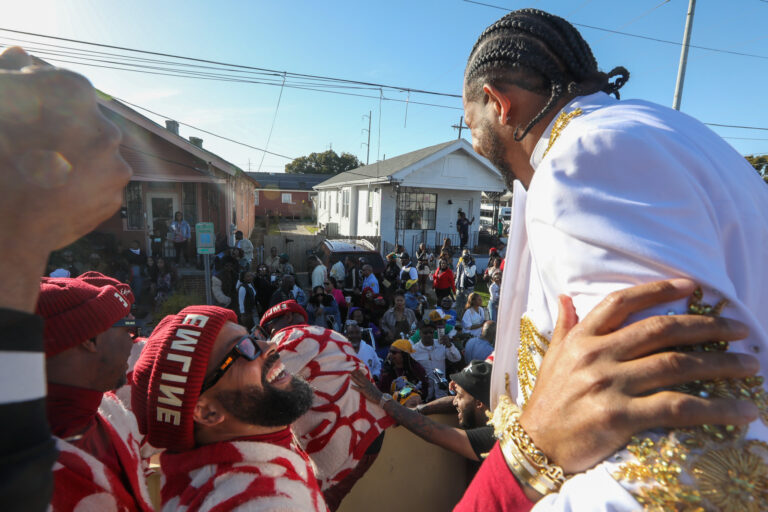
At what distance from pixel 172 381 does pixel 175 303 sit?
10.5 m

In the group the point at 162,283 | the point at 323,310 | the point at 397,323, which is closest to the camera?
the point at 397,323

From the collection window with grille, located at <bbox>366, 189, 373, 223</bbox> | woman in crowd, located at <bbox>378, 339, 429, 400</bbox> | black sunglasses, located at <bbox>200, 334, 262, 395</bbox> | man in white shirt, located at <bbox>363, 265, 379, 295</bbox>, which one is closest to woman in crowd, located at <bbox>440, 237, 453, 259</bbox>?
man in white shirt, located at <bbox>363, 265, 379, 295</bbox>

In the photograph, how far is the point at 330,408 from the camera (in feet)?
8.36

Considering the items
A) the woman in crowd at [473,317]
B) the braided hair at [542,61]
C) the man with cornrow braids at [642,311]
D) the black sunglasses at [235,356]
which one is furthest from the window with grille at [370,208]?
the man with cornrow braids at [642,311]

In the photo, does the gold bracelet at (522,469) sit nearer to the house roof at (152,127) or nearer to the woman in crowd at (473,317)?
the woman in crowd at (473,317)

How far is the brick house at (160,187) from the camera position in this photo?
12961 millimetres

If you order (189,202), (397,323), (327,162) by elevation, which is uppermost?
(327,162)

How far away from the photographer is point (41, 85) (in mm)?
594

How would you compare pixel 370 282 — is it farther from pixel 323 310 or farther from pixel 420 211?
pixel 420 211

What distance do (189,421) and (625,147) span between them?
1846mm

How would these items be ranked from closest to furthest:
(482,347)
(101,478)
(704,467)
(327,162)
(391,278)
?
1. (704,467)
2. (101,478)
3. (482,347)
4. (391,278)
5. (327,162)

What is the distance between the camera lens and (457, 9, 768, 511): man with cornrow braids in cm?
64

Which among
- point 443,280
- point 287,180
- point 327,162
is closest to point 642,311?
point 443,280

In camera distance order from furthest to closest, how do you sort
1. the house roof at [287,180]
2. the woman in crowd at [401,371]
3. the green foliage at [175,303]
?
the house roof at [287,180] → the green foliage at [175,303] → the woman in crowd at [401,371]
